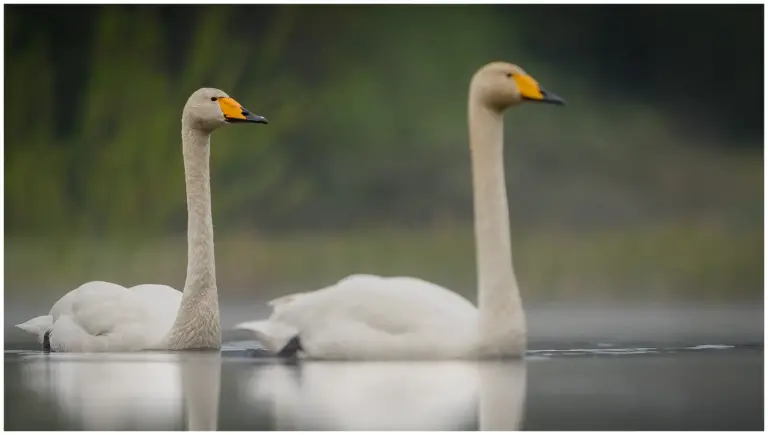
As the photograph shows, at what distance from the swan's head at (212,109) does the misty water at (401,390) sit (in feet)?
4.47

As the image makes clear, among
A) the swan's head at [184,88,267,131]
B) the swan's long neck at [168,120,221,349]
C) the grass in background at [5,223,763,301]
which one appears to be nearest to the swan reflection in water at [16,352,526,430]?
the swan's long neck at [168,120,221,349]

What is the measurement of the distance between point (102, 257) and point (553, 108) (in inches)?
301

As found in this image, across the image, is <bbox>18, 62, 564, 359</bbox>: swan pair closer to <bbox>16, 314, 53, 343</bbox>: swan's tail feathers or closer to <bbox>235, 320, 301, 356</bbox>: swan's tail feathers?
<bbox>235, 320, 301, 356</bbox>: swan's tail feathers

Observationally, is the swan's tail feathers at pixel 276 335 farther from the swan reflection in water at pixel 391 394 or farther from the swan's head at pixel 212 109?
the swan's head at pixel 212 109

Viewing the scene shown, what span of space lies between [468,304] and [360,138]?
921 cm

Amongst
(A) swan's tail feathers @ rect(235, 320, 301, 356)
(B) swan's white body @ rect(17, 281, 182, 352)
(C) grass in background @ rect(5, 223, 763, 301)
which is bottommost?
(A) swan's tail feathers @ rect(235, 320, 301, 356)

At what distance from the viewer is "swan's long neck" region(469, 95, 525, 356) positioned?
11148 mm

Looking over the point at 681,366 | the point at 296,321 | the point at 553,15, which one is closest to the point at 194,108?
the point at 296,321

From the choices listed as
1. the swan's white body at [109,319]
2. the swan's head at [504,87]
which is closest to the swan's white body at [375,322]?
the swan's white body at [109,319]

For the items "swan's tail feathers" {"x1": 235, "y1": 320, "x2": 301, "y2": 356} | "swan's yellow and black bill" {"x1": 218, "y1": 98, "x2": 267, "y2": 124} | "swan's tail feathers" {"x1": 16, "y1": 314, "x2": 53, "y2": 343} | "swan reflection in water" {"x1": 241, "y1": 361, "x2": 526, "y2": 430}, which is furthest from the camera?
"swan's tail feathers" {"x1": 16, "y1": 314, "x2": 53, "y2": 343}

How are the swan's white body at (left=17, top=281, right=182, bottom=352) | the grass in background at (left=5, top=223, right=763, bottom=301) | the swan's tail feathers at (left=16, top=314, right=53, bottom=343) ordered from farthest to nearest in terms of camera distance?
the grass in background at (left=5, top=223, right=763, bottom=301) < the swan's tail feathers at (left=16, top=314, right=53, bottom=343) < the swan's white body at (left=17, top=281, right=182, bottom=352)

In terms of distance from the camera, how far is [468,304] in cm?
1169

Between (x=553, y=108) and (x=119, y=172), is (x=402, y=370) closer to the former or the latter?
(x=119, y=172)

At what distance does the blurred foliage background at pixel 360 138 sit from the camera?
1612 cm
